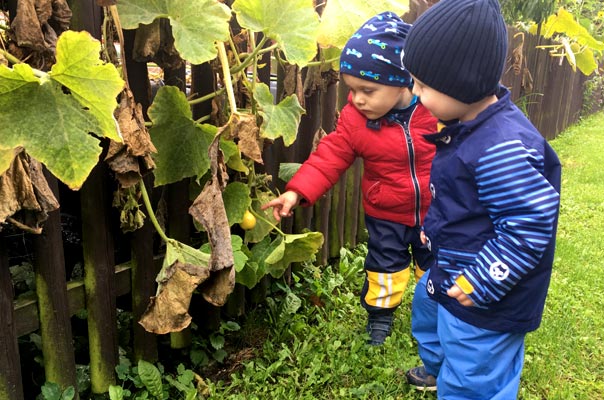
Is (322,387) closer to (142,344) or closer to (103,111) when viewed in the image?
(142,344)

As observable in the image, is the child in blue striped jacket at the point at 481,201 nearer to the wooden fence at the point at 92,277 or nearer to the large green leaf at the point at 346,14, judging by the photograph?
the large green leaf at the point at 346,14

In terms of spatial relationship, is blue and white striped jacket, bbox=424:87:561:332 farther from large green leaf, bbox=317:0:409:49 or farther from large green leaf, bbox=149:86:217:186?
large green leaf, bbox=149:86:217:186

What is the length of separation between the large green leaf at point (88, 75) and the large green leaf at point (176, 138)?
2.07ft

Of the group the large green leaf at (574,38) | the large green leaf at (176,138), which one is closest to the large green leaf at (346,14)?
the large green leaf at (176,138)

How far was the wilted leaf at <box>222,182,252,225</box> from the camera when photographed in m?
2.01

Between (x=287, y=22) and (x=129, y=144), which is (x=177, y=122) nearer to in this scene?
(x=129, y=144)

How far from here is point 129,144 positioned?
152 cm

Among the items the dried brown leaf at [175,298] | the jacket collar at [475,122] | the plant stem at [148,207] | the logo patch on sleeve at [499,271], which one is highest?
the jacket collar at [475,122]

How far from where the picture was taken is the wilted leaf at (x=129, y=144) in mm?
1514

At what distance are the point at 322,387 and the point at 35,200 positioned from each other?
132 cm

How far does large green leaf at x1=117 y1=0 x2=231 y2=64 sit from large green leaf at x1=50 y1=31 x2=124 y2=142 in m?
0.44

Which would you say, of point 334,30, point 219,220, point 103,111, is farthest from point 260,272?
point 103,111

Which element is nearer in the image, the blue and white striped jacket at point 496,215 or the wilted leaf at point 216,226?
the blue and white striped jacket at point 496,215

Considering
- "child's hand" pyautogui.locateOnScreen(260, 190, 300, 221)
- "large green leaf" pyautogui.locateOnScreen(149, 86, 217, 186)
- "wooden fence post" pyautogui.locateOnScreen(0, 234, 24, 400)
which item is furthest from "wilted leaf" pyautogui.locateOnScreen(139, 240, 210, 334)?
"child's hand" pyautogui.locateOnScreen(260, 190, 300, 221)
